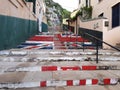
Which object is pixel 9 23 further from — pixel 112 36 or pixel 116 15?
pixel 116 15

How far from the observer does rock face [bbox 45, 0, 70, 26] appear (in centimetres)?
4865

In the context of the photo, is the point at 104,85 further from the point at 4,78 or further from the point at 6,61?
the point at 6,61

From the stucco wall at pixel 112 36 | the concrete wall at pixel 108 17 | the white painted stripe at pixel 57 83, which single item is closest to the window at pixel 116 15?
the concrete wall at pixel 108 17

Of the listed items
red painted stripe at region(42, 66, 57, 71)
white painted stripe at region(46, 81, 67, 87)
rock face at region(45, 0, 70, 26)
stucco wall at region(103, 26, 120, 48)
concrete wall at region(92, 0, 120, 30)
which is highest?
rock face at region(45, 0, 70, 26)

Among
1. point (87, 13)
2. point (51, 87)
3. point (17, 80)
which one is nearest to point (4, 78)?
point (17, 80)

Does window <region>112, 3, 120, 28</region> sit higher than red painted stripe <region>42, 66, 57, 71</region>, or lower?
higher

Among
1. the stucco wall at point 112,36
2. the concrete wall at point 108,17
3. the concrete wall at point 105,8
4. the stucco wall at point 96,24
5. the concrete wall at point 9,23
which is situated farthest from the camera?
the concrete wall at point 105,8

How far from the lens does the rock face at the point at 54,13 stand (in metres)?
48.7

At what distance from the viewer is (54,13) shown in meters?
49.3

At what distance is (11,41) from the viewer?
1212 centimetres

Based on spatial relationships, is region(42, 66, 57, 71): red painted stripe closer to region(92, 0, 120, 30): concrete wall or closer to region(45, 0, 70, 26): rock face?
region(92, 0, 120, 30): concrete wall

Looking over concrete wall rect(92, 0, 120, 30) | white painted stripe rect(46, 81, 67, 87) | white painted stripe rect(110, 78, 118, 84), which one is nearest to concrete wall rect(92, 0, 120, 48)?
concrete wall rect(92, 0, 120, 30)

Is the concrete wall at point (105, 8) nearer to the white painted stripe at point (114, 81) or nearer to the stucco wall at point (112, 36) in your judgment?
the stucco wall at point (112, 36)

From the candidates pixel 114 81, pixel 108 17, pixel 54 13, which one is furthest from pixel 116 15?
pixel 54 13
